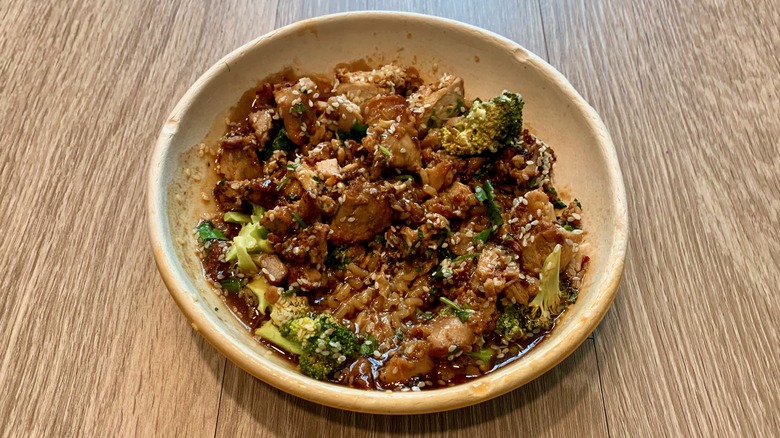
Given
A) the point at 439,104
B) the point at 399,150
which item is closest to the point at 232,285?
the point at 399,150

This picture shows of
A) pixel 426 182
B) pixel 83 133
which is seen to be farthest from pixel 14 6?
pixel 426 182

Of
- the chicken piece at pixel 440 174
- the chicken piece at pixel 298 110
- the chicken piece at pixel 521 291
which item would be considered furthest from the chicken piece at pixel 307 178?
the chicken piece at pixel 521 291

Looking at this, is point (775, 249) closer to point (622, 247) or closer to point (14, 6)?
point (622, 247)

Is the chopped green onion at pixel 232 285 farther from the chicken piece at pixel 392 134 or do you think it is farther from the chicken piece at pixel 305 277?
the chicken piece at pixel 392 134

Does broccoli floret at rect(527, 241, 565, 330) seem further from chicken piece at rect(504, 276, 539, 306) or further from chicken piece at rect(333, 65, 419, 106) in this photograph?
chicken piece at rect(333, 65, 419, 106)

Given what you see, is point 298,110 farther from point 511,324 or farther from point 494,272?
point 511,324

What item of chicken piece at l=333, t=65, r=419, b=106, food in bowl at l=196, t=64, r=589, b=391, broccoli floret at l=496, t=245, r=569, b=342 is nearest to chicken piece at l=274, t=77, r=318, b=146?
food in bowl at l=196, t=64, r=589, b=391
